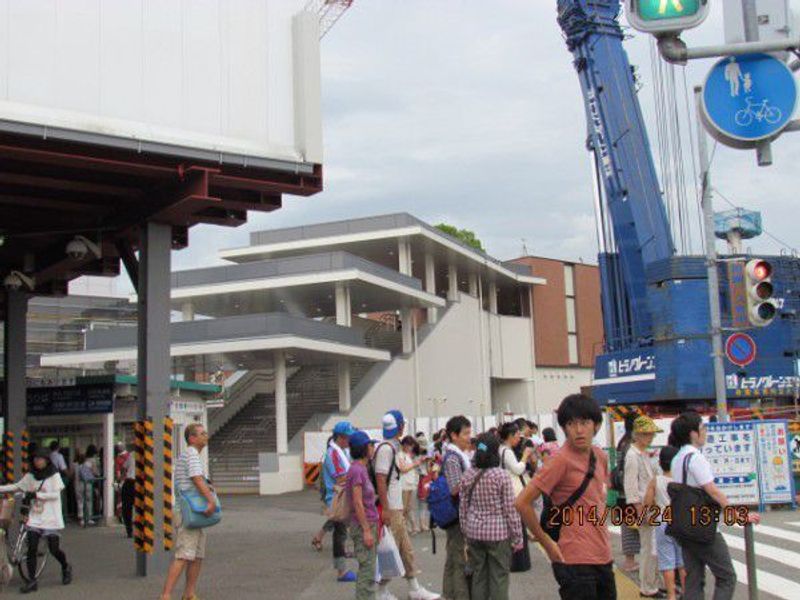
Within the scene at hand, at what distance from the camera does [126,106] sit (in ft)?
40.4

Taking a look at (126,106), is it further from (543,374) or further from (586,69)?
(543,374)

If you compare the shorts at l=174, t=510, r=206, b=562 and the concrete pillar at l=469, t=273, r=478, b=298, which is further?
the concrete pillar at l=469, t=273, r=478, b=298

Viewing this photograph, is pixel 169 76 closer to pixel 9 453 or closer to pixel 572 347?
pixel 9 453

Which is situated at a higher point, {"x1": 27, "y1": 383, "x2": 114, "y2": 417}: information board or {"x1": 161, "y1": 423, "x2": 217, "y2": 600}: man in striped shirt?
{"x1": 27, "y1": 383, "x2": 114, "y2": 417}: information board

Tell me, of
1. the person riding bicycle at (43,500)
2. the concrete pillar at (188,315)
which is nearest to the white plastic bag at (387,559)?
the person riding bicycle at (43,500)

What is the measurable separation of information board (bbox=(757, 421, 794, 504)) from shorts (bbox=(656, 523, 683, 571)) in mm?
7888

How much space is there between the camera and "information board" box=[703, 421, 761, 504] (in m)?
8.70

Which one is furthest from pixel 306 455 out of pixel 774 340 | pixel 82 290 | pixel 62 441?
pixel 82 290

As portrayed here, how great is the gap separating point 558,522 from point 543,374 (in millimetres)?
44907

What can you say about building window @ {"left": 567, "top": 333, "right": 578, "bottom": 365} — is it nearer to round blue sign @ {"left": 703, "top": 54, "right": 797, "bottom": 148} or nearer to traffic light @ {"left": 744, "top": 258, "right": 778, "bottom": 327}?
traffic light @ {"left": 744, "top": 258, "right": 778, "bottom": 327}

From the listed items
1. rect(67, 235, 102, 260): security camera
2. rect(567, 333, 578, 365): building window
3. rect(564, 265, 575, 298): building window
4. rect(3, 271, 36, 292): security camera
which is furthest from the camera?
rect(564, 265, 575, 298): building window

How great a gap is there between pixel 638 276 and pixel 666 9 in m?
20.8

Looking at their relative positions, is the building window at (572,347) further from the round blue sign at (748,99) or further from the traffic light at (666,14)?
the traffic light at (666,14)

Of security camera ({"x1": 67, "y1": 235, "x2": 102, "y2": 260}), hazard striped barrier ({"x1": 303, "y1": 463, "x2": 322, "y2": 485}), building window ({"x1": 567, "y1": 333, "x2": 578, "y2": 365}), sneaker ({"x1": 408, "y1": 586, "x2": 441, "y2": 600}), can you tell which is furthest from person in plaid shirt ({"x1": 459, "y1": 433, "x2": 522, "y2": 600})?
building window ({"x1": 567, "y1": 333, "x2": 578, "y2": 365})
